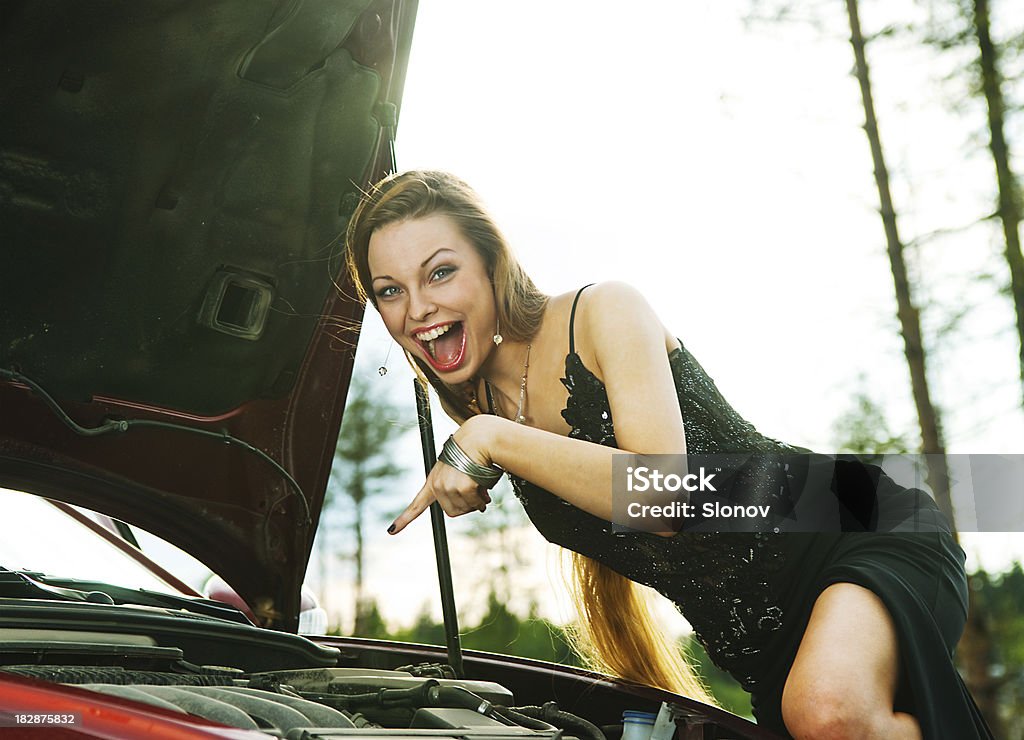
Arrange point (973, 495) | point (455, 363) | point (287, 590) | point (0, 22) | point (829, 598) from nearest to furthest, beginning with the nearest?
point (0, 22)
point (829, 598)
point (287, 590)
point (455, 363)
point (973, 495)

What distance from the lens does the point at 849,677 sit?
41.2 inches

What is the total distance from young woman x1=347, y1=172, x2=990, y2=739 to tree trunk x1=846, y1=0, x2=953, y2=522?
1.41 m

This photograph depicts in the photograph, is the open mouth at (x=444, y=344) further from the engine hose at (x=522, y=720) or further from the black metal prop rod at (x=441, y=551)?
the engine hose at (x=522, y=720)

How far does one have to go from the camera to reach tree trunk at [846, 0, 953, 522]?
108 inches

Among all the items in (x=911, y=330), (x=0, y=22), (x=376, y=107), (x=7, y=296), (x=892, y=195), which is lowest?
(x=7, y=296)

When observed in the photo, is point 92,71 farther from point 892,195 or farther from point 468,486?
point 892,195

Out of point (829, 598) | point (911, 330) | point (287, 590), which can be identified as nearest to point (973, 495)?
point (911, 330)

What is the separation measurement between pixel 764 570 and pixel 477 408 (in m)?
0.58

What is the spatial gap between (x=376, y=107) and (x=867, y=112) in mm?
1886

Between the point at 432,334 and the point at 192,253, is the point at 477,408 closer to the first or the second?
the point at 432,334

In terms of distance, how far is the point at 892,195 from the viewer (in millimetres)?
2787

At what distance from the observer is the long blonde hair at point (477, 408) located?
1.57 m

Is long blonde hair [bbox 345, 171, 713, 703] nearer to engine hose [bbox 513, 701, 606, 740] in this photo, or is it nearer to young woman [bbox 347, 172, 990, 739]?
young woman [bbox 347, 172, 990, 739]

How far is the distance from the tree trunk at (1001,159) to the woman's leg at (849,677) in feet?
6.15
